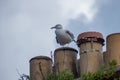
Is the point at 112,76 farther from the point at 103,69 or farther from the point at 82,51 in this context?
the point at 82,51

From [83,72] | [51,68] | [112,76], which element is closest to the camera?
[112,76]

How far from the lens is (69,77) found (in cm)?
988

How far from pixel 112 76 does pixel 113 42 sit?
685mm

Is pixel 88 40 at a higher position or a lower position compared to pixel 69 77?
higher

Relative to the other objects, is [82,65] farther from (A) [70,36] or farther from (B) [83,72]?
(A) [70,36]

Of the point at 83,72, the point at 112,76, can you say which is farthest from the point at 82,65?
the point at 112,76

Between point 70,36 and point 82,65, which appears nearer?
point 82,65

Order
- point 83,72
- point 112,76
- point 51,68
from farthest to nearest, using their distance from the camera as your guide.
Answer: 1. point 51,68
2. point 83,72
3. point 112,76

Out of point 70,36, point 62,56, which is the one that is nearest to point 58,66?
point 62,56

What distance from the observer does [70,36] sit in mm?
11094

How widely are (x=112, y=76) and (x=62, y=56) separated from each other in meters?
1.34

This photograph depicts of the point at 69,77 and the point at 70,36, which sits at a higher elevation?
the point at 70,36

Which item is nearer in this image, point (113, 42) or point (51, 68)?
point (113, 42)

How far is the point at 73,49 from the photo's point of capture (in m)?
10.4
